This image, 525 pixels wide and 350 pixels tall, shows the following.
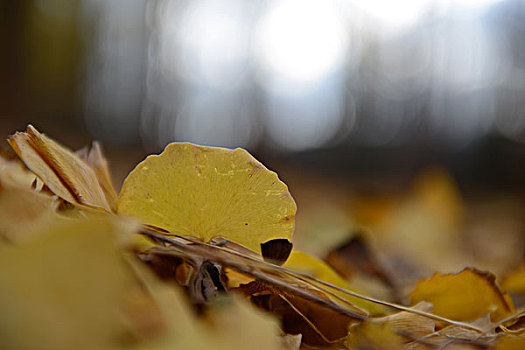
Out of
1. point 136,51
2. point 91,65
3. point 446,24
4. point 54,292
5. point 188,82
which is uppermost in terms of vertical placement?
point 446,24

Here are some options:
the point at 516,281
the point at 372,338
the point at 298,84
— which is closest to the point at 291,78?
the point at 298,84

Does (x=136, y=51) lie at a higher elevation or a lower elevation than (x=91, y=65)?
higher

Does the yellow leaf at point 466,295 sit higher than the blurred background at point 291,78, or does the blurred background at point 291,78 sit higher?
the blurred background at point 291,78

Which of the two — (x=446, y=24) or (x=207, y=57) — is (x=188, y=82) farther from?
(x=446, y=24)

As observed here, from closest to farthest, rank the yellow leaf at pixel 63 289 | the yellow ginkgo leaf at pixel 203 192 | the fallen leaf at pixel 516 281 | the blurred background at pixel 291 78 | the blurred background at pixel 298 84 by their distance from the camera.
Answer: the yellow leaf at pixel 63 289
the yellow ginkgo leaf at pixel 203 192
the fallen leaf at pixel 516 281
the blurred background at pixel 298 84
the blurred background at pixel 291 78

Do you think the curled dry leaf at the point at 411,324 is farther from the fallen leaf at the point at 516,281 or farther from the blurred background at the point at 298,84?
the blurred background at the point at 298,84

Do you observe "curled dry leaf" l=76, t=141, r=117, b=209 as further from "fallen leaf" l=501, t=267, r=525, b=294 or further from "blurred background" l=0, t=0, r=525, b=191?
"blurred background" l=0, t=0, r=525, b=191

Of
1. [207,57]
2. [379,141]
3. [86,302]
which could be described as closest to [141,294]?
[86,302]

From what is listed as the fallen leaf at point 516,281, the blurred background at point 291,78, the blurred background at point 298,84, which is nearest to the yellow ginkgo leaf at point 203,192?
the fallen leaf at point 516,281
